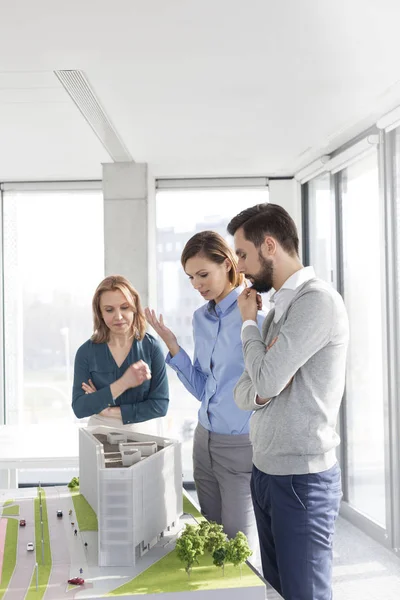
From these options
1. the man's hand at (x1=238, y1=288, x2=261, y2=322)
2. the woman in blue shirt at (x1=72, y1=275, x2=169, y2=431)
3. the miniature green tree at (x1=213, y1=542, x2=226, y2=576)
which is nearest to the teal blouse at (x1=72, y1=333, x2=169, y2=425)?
the woman in blue shirt at (x1=72, y1=275, x2=169, y2=431)

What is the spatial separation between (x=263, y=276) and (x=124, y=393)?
1103mm

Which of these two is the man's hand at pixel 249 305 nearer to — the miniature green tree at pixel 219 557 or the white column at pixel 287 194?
the miniature green tree at pixel 219 557

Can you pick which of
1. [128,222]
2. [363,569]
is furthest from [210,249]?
[128,222]

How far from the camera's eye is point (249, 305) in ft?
7.13

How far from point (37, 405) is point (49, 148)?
95.5 inches

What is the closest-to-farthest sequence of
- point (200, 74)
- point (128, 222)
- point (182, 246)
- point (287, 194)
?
point (200, 74), point (128, 222), point (287, 194), point (182, 246)

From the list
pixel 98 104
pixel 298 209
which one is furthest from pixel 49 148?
pixel 298 209

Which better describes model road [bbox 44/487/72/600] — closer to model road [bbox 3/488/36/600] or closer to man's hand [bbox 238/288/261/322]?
model road [bbox 3/488/36/600]

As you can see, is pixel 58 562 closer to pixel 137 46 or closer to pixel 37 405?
pixel 137 46

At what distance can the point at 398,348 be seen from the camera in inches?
167

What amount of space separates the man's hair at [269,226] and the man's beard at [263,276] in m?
0.05

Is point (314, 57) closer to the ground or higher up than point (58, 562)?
higher up

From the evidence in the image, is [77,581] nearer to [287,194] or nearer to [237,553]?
[237,553]

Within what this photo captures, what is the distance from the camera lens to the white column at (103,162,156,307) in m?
5.59
